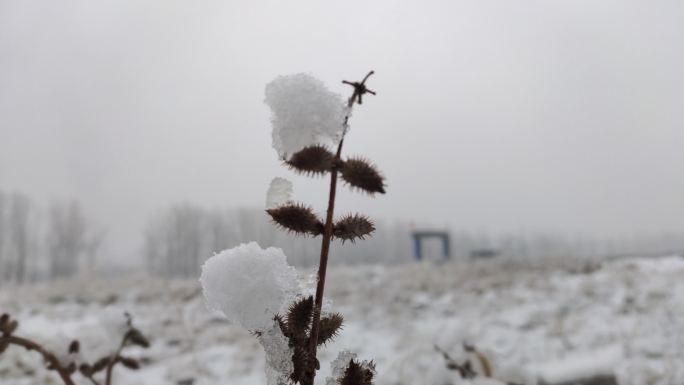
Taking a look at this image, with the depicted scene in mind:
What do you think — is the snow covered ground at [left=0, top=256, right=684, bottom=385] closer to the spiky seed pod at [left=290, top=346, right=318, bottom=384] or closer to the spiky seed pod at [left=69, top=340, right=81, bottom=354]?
the spiky seed pod at [left=69, top=340, right=81, bottom=354]

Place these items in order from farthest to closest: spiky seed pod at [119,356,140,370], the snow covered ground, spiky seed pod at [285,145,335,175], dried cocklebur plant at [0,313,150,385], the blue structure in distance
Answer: the blue structure in distance → the snow covered ground → spiky seed pod at [119,356,140,370] → dried cocklebur plant at [0,313,150,385] → spiky seed pod at [285,145,335,175]

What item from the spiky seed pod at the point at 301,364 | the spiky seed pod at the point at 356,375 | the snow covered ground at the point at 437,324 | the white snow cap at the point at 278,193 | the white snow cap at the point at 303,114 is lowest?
the snow covered ground at the point at 437,324

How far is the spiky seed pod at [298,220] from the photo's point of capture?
0.51 metres

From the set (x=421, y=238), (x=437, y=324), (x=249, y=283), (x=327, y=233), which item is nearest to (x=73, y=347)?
(x=249, y=283)

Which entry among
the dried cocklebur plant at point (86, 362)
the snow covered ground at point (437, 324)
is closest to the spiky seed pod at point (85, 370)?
the dried cocklebur plant at point (86, 362)

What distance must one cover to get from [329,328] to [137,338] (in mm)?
722

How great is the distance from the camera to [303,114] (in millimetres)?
514

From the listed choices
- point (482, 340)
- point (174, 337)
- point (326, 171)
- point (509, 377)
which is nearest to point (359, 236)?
point (326, 171)

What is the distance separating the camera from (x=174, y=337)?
6.73m

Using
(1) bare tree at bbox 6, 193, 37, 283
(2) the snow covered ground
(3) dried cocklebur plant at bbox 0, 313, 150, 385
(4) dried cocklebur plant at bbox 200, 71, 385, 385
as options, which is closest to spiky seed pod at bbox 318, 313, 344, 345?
(4) dried cocklebur plant at bbox 200, 71, 385, 385

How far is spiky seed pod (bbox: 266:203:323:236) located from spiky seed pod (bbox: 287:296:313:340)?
0.22 feet

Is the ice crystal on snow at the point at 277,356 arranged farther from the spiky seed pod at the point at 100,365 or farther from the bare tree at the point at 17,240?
the bare tree at the point at 17,240

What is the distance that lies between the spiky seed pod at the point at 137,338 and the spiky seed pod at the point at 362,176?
0.78m

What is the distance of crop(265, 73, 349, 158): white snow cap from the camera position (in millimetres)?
498
